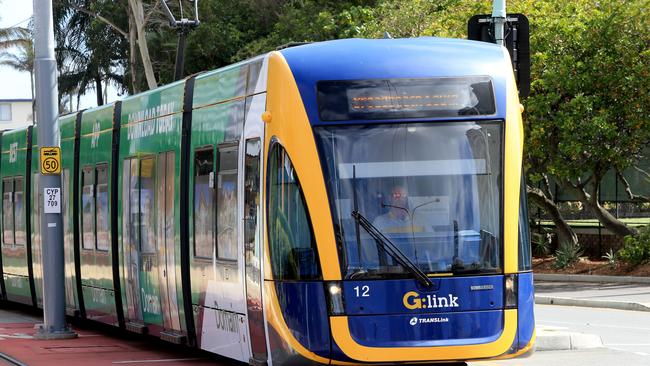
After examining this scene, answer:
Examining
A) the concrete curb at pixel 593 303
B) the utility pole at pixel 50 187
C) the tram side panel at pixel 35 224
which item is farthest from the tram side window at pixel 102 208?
the concrete curb at pixel 593 303

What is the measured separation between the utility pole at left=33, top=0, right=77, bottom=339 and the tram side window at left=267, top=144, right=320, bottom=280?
288 inches

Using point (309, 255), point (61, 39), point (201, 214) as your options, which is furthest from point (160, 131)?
point (61, 39)

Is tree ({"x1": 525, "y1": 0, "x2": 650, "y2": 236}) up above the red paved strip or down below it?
above

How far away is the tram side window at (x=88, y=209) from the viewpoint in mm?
19203

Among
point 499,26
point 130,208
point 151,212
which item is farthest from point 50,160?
point 499,26

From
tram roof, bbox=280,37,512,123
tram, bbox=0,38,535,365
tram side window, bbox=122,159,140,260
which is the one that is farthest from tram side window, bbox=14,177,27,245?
tram roof, bbox=280,37,512,123

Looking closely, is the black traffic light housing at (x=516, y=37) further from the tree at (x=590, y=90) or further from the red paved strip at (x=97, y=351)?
the tree at (x=590, y=90)

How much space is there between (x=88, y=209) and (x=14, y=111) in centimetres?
13383

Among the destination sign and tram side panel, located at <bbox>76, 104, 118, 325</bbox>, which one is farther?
tram side panel, located at <bbox>76, 104, 118, 325</bbox>

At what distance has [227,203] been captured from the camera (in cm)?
1355

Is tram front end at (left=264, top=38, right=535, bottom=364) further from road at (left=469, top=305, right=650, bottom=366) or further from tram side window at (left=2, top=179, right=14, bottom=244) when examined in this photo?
tram side window at (left=2, top=179, right=14, bottom=244)

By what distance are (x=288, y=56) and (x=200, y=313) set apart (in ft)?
11.6

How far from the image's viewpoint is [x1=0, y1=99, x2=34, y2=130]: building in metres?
148

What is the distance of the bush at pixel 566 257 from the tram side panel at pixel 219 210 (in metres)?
21.1
